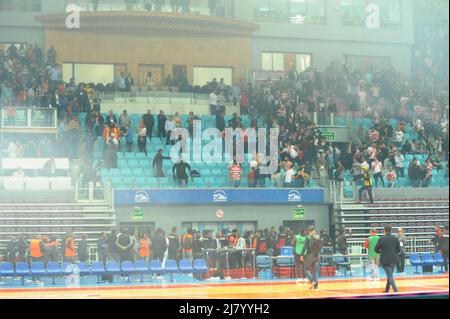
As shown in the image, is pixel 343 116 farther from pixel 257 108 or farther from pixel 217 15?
pixel 217 15

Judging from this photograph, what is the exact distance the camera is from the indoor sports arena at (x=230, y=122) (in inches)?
1109

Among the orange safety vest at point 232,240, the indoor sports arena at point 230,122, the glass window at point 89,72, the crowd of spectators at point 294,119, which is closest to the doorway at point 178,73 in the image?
the indoor sports arena at point 230,122

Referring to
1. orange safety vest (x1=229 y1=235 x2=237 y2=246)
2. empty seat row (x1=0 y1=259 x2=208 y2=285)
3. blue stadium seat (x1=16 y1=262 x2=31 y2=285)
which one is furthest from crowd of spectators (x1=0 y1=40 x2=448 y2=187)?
blue stadium seat (x1=16 y1=262 x2=31 y2=285)

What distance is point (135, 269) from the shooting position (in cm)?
2427

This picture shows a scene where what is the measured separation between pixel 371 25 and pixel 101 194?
919 centimetres

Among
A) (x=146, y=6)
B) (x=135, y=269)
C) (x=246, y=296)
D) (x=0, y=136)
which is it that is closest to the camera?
(x=246, y=296)

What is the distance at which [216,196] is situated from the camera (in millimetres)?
29156

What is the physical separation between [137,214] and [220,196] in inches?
101

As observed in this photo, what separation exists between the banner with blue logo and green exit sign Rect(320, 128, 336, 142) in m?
1.57

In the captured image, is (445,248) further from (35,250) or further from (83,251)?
(35,250)

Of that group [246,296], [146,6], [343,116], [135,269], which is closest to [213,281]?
[135,269]

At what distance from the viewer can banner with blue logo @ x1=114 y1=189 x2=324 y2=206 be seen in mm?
28344
